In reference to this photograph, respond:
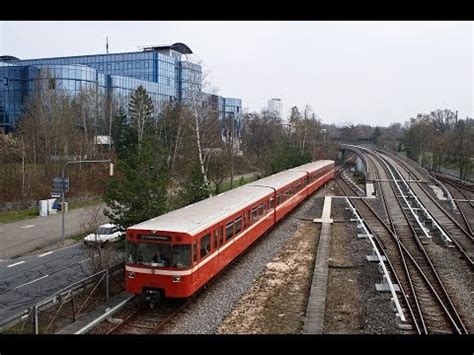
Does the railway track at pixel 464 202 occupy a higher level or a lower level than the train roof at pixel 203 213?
lower

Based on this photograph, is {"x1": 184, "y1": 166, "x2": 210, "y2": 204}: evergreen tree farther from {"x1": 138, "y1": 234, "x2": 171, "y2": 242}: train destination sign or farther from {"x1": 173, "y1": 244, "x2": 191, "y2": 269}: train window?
{"x1": 173, "y1": 244, "x2": 191, "y2": 269}: train window

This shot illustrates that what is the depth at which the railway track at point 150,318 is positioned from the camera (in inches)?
418

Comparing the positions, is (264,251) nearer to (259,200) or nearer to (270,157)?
(259,200)

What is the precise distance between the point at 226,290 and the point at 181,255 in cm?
225

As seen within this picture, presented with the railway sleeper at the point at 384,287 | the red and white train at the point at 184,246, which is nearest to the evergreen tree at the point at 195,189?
the red and white train at the point at 184,246

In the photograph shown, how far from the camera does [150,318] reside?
37.4 feet

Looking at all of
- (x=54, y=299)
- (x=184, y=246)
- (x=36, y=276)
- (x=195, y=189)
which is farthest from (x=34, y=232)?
(x=184, y=246)

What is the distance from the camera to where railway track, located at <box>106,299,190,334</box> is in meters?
10.6

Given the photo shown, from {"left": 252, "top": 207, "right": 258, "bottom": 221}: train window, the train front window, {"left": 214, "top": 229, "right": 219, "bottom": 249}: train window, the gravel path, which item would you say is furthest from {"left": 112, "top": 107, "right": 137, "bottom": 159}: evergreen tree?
the train front window

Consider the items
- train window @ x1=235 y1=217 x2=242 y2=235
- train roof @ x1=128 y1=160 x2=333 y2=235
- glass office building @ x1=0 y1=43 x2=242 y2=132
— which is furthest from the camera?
glass office building @ x1=0 y1=43 x2=242 y2=132

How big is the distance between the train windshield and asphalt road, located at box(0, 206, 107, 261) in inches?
485

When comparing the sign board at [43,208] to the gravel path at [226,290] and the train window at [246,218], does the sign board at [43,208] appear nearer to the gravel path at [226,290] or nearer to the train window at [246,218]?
the gravel path at [226,290]

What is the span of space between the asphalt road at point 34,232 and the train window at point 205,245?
12.6m

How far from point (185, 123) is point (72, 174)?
408 inches
